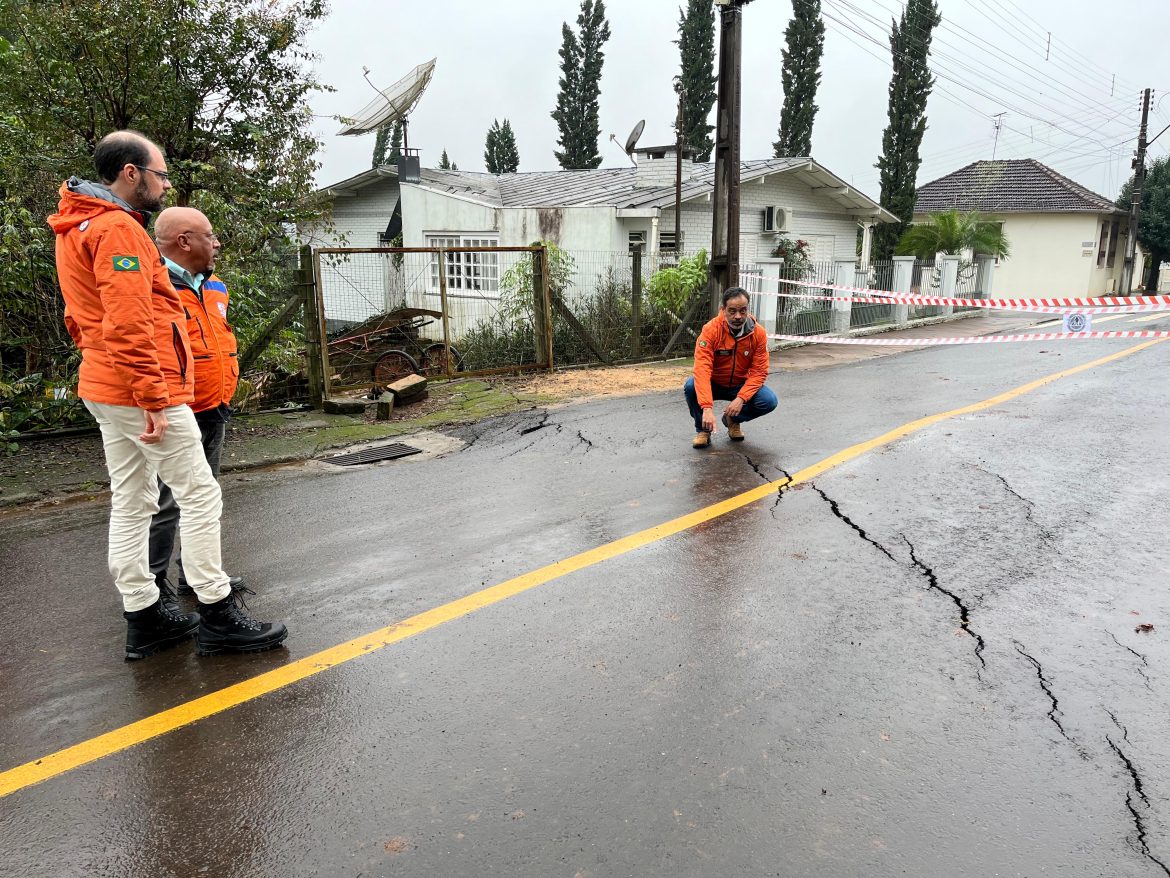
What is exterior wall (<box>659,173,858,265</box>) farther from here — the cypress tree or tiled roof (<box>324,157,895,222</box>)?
the cypress tree

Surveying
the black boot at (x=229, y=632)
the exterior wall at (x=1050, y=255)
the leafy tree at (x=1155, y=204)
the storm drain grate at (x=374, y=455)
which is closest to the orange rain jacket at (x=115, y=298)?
the black boot at (x=229, y=632)

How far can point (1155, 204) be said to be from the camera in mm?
37250

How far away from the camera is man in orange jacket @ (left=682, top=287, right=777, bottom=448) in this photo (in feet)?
23.0

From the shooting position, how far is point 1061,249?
32.9m

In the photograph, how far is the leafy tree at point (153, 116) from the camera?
22.9 ft

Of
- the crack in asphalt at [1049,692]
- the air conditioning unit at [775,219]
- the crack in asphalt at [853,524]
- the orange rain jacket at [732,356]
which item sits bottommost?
the crack in asphalt at [1049,692]

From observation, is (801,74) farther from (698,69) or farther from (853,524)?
(853,524)

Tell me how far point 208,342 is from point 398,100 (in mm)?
15585

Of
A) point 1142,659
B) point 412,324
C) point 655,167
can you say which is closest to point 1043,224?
point 655,167

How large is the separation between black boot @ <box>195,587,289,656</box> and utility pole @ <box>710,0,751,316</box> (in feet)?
32.5

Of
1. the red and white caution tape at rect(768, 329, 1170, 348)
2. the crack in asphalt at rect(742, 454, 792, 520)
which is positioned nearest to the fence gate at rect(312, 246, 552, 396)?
the crack in asphalt at rect(742, 454, 792, 520)

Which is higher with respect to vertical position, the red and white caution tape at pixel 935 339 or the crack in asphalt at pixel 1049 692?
the red and white caution tape at pixel 935 339

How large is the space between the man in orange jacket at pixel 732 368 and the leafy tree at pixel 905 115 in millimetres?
24272

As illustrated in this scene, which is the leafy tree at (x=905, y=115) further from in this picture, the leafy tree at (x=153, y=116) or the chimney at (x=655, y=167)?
the leafy tree at (x=153, y=116)
